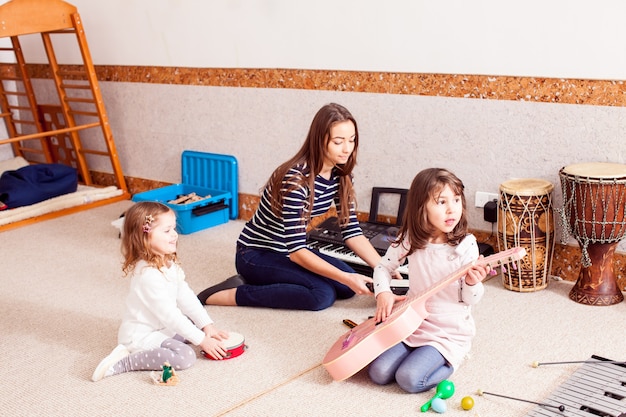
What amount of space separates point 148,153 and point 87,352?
2.38 metres

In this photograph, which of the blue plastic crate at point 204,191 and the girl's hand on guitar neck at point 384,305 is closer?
the girl's hand on guitar neck at point 384,305

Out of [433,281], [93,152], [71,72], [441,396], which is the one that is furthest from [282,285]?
[71,72]

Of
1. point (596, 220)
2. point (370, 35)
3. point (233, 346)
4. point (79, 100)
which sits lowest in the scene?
point (233, 346)

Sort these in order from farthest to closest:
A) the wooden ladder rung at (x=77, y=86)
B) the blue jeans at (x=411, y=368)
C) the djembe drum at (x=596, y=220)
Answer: the wooden ladder rung at (x=77, y=86) < the djembe drum at (x=596, y=220) < the blue jeans at (x=411, y=368)

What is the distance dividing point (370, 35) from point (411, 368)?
189 cm

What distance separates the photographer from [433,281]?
244 cm

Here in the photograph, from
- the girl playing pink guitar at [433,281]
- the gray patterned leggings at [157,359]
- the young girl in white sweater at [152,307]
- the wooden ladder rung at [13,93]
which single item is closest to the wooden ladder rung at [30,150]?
the wooden ladder rung at [13,93]

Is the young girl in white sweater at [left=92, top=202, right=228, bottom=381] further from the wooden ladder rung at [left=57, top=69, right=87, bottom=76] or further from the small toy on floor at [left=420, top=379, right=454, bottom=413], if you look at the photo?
the wooden ladder rung at [left=57, top=69, right=87, bottom=76]

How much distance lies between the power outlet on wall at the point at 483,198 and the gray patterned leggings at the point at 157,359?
1603mm

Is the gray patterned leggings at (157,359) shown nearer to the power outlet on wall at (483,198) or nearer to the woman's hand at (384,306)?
the woman's hand at (384,306)

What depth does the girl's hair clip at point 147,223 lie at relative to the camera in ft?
8.15

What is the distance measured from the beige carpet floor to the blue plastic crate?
1.71ft

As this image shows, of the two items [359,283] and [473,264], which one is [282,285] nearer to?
[359,283]

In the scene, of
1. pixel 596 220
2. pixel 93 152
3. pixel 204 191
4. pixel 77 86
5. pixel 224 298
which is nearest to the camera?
pixel 596 220
